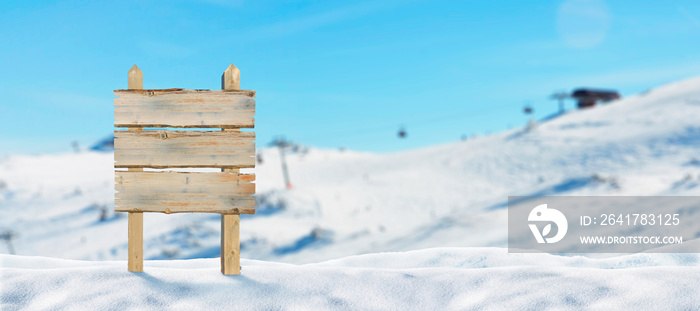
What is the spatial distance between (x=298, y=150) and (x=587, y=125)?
21968mm

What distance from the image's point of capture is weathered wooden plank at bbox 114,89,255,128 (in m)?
5.03

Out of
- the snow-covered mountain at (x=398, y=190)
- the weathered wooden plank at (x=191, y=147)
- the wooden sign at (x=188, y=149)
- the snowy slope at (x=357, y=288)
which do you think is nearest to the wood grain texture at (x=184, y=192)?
the wooden sign at (x=188, y=149)

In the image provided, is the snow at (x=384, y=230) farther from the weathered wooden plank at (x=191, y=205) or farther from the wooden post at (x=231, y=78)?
the wooden post at (x=231, y=78)

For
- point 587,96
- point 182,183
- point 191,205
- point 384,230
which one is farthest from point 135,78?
point 587,96

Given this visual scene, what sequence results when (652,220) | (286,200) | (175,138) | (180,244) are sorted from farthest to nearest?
(286,200), (180,244), (652,220), (175,138)

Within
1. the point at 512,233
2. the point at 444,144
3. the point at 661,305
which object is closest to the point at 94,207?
the point at 512,233

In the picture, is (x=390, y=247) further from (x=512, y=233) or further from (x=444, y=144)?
(x=444, y=144)

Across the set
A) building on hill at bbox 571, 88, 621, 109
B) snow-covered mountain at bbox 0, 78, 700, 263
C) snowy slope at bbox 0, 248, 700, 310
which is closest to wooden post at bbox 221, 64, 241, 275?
snowy slope at bbox 0, 248, 700, 310

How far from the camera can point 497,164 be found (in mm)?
29734

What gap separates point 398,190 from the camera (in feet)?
92.0

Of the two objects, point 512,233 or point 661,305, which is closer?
point 661,305

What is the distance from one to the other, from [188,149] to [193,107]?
0.41 meters

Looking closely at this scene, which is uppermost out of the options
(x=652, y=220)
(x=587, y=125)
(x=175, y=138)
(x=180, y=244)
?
(x=587, y=125)

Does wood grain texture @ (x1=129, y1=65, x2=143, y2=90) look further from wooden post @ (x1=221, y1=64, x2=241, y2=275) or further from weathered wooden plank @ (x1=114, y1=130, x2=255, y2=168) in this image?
wooden post @ (x1=221, y1=64, x2=241, y2=275)
